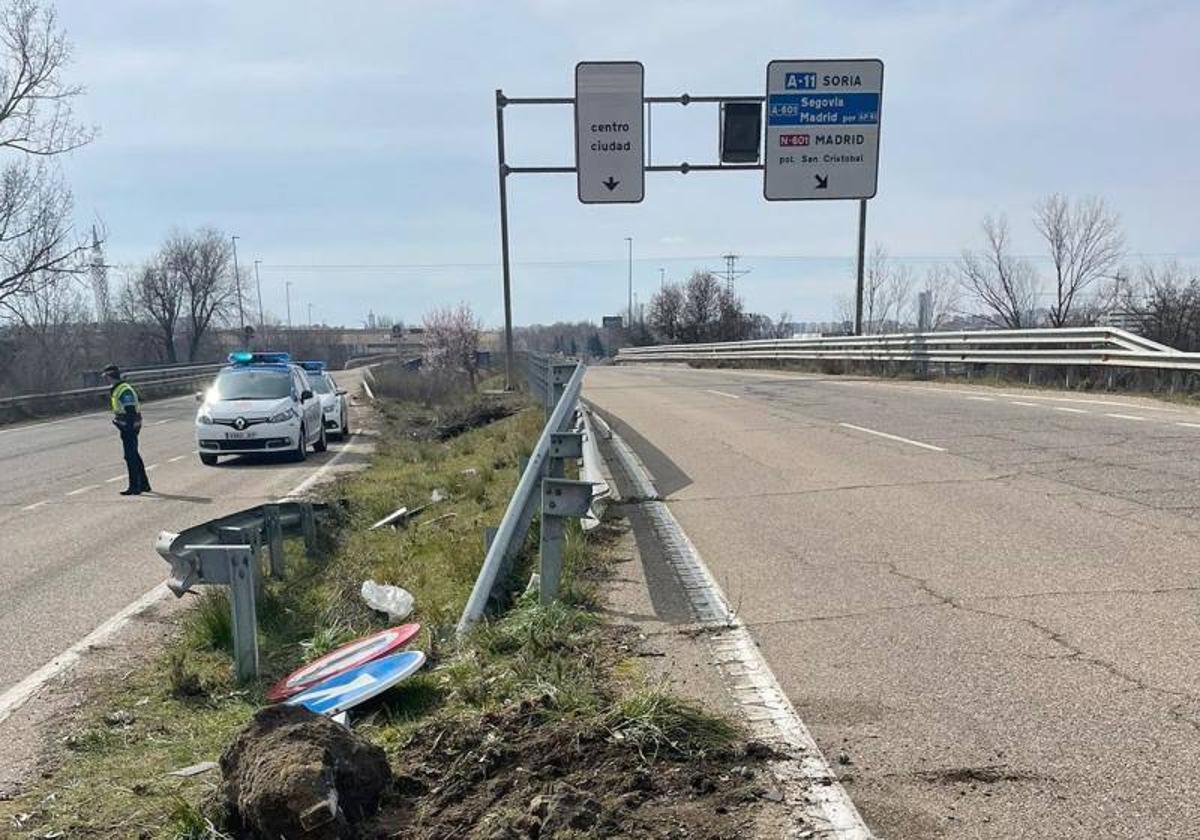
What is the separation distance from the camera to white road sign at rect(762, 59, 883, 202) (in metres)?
19.2

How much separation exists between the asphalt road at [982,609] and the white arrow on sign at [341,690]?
1935 millimetres

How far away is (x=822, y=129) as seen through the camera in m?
19.5

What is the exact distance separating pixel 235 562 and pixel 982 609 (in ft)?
13.9

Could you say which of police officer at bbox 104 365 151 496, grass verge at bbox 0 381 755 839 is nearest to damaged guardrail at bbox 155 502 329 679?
grass verge at bbox 0 381 755 839

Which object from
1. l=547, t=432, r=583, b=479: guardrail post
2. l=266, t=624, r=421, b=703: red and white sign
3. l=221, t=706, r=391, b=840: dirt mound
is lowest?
l=266, t=624, r=421, b=703: red and white sign

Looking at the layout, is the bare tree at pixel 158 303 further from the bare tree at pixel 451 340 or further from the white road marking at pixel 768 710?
the white road marking at pixel 768 710

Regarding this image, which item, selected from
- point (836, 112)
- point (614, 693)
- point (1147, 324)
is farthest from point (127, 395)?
point (1147, 324)

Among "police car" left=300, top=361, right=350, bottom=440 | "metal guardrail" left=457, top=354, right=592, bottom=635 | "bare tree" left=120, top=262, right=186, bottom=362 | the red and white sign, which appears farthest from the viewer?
"bare tree" left=120, top=262, right=186, bottom=362

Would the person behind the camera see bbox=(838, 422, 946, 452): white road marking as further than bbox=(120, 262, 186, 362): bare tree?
No

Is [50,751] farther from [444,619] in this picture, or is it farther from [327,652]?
[444,619]

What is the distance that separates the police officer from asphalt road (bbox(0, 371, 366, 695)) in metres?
0.29

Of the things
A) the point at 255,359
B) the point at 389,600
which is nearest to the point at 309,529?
the point at 389,600

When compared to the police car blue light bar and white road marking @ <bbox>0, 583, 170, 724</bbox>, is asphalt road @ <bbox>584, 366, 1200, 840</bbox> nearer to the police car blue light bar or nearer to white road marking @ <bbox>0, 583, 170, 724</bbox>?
white road marking @ <bbox>0, 583, 170, 724</bbox>

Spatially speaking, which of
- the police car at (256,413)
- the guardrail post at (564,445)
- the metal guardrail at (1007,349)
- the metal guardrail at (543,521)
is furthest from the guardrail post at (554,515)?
the metal guardrail at (1007,349)
